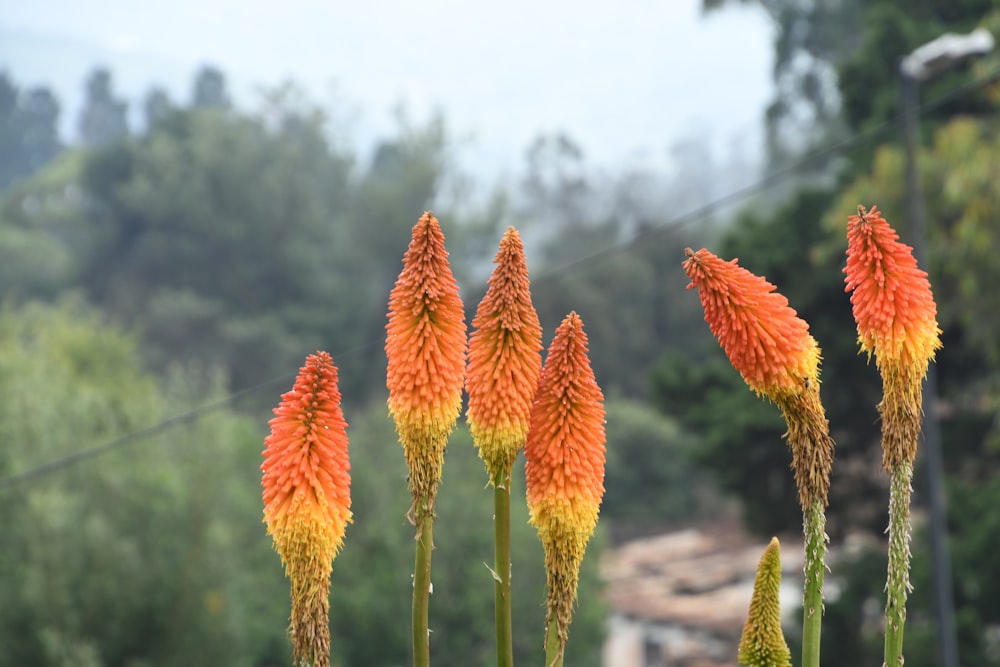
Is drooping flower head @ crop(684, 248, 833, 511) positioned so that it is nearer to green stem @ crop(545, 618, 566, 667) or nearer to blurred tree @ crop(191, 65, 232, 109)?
green stem @ crop(545, 618, 566, 667)

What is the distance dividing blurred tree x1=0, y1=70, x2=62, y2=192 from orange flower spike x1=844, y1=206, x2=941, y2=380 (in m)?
88.2

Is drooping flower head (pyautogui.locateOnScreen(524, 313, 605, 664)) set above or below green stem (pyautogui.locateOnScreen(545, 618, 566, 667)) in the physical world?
above

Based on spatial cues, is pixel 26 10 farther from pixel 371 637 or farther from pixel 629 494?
pixel 371 637

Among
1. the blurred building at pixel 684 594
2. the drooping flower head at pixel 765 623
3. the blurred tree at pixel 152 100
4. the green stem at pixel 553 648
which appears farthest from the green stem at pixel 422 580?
the blurred tree at pixel 152 100

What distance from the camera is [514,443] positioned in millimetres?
1464

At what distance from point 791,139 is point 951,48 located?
30245 millimetres

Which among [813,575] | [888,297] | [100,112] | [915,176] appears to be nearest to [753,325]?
[888,297]

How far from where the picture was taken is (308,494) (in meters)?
1.42

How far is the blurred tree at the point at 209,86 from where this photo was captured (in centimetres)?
8450

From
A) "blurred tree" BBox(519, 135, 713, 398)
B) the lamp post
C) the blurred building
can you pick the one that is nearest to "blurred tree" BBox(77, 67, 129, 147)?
"blurred tree" BBox(519, 135, 713, 398)

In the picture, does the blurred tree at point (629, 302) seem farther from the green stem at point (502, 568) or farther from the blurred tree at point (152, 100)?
the green stem at point (502, 568)

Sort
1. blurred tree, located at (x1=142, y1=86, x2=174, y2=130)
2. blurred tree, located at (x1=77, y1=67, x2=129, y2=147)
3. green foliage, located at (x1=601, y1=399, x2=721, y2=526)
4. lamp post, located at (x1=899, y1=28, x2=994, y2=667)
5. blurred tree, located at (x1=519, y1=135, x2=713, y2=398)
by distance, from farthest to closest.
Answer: blurred tree, located at (x1=77, y1=67, x2=129, y2=147) → blurred tree, located at (x1=142, y1=86, x2=174, y2=130) → blurred tree, located at (x1=519, y1=135, x2=713, y2=398) → green foliage, located at (x1=601, y1=399, x2=721, y2=526) → lamp post, located at (x1=899, y1=28, x2=994, y2=667)

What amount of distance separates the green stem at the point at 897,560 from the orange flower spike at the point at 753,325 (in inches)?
5.9

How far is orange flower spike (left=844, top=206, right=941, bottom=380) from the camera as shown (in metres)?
1.43
